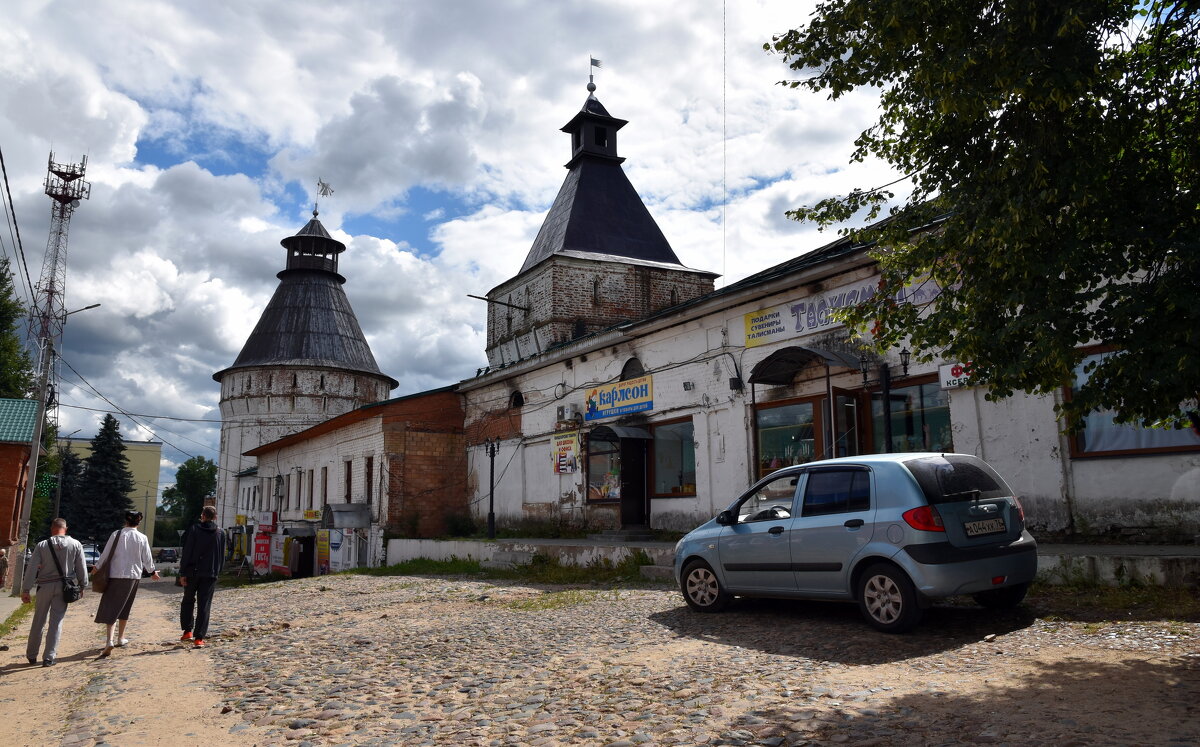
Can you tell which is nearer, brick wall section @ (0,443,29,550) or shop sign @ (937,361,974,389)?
shop sign @ (937,361,974,389)

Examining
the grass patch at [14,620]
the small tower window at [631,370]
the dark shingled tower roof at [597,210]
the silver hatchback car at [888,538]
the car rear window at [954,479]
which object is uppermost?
the dark shingled tower roof at [597,210]

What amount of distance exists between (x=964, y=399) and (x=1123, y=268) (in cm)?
641

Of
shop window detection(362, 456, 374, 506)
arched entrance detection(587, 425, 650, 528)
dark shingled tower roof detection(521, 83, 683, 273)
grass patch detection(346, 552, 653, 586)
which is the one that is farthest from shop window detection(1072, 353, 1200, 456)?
shop window detection(362, 456, 374, 506)

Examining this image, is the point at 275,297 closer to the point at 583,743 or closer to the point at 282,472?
the point at 282,472

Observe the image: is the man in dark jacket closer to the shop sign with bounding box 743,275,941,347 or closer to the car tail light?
the car tail light

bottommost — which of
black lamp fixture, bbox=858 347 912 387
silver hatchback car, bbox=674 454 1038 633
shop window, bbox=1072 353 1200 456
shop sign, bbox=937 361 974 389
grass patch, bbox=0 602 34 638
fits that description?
grass patch, bbox=0 602 34 638

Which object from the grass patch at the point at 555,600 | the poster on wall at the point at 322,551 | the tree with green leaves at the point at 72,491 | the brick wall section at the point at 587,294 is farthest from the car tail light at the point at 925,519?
the tree with green leaves at the point at 72,491

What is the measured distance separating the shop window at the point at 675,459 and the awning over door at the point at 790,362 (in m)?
2.95

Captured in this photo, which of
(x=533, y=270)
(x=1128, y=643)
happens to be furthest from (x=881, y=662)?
(x=533, y=270)

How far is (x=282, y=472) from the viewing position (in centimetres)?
3938

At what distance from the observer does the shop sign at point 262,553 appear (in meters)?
32.0

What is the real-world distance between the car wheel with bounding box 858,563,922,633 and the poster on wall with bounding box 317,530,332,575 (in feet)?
77.6

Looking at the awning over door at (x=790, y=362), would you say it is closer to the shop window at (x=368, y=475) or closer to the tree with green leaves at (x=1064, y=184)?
the tree with green leaves at (x=1064, y=184)

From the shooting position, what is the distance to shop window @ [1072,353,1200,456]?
1006cm
